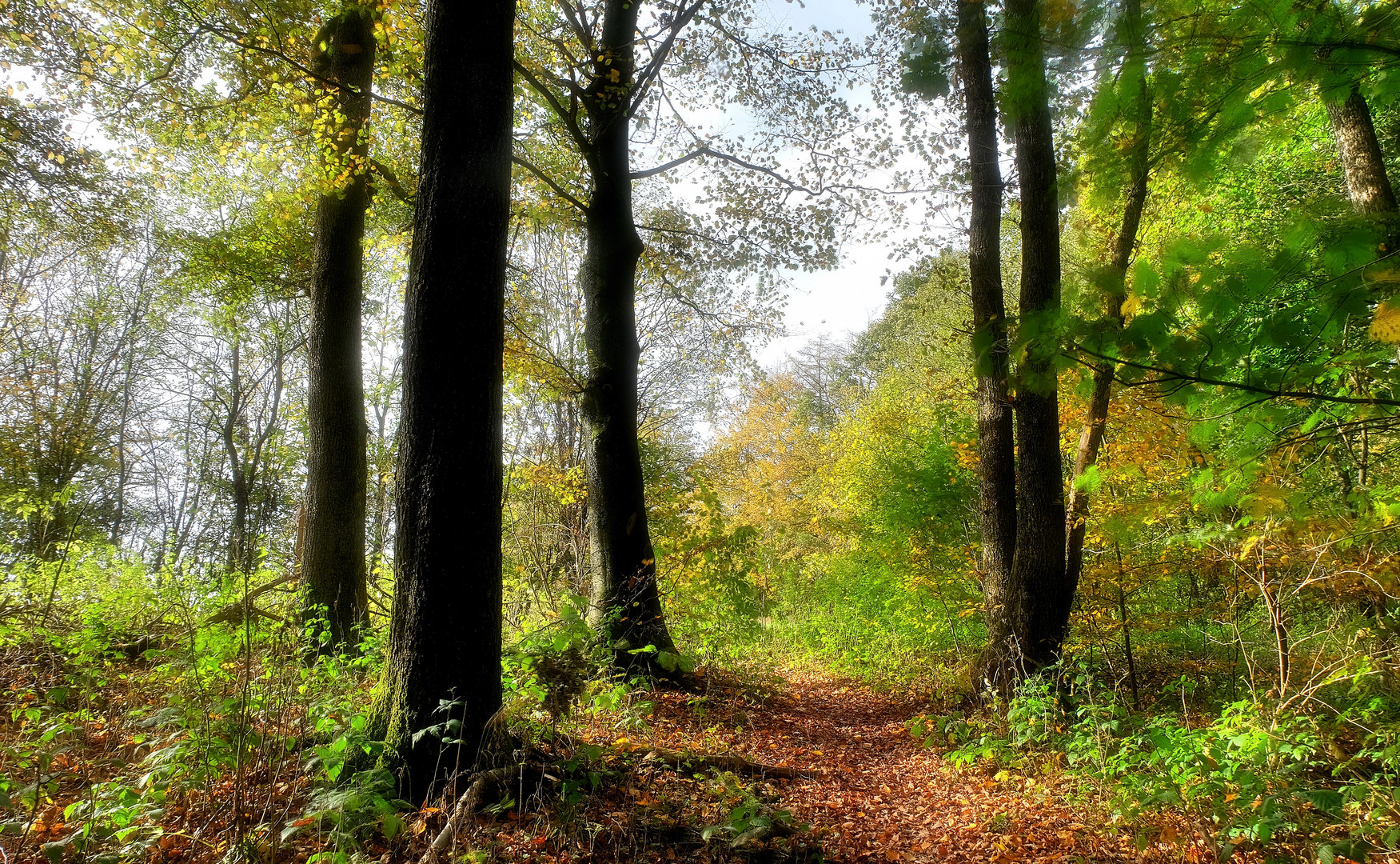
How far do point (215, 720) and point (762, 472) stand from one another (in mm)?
20392

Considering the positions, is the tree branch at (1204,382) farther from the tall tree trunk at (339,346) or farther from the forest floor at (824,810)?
the tall tree trunk at (339,346)

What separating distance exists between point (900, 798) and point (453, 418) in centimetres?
396

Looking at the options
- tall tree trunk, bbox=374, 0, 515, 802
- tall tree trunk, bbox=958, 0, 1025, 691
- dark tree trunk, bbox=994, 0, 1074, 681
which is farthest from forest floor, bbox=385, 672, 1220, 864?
tall tree trunk, bbox=958, 0, 1025, 691

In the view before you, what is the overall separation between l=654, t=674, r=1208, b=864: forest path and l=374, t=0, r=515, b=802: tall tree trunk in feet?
6.68

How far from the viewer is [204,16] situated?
241 inches

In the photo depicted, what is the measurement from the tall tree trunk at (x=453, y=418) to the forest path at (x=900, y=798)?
80.1 inches

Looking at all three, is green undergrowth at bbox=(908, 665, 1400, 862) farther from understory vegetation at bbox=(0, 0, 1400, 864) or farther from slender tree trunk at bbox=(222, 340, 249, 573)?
slender tree trunk at bbox=(222, 340, 249, 573)

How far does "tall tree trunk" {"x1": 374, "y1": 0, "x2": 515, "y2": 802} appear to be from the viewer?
310cm

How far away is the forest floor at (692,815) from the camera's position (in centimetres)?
254

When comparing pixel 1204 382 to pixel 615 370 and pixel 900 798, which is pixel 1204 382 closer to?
pixel 900 798

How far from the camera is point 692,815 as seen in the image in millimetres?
3293

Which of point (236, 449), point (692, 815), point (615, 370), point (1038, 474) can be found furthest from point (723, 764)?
point (236, 449)

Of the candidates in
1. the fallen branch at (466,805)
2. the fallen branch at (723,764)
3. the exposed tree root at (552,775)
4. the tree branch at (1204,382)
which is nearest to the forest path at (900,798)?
the fallen branch at (723,764)

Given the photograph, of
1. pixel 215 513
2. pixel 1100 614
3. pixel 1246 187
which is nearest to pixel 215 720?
pixel 1100 614
